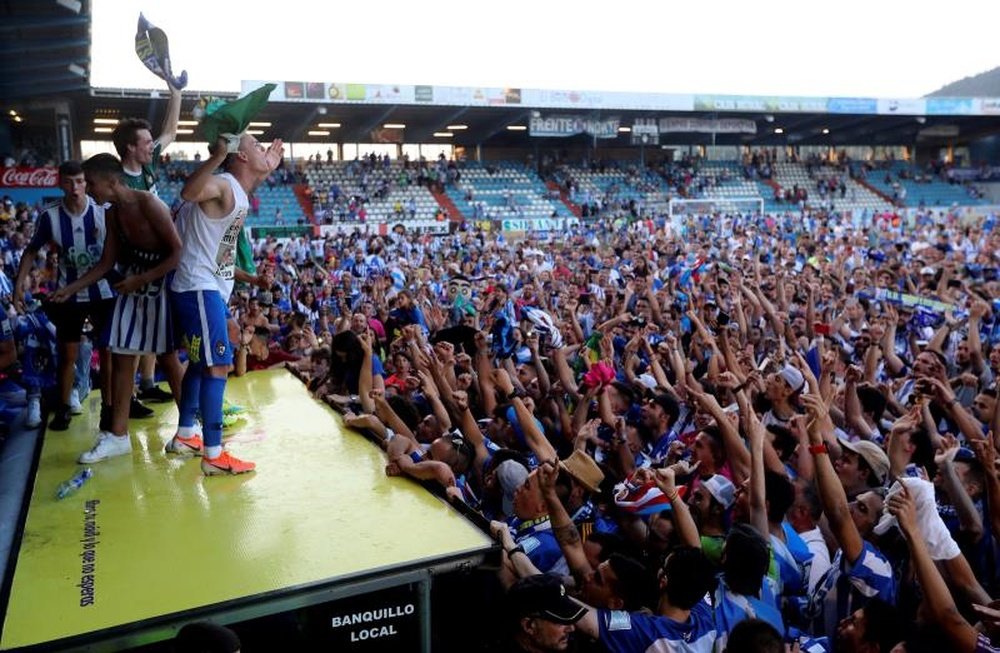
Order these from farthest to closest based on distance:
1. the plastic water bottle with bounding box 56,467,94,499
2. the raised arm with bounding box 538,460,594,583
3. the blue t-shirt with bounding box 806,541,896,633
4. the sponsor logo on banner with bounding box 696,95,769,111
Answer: the sponsor logo on banner with bounding box 696,95,769,111 → the plastic water bottle with bounding box 56,467,94,499 → the raised arm with bounding box 538,460,594,583 → the blue t-shirt with bounding box 806,541,896,633

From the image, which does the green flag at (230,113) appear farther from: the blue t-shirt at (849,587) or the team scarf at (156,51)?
the blue t-shirt at (849,587)

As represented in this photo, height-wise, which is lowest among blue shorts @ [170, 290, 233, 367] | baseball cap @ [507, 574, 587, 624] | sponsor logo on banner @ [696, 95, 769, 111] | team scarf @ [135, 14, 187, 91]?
baseball cap @ [507, 574, 587, 624]

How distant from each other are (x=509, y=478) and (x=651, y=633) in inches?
48.6

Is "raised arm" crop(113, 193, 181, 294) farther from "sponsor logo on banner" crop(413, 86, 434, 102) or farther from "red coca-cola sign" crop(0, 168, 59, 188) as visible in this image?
"sponsor logo on banner" crop(413, 86, 434, 102)

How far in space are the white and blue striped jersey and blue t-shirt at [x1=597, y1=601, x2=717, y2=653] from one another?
3.22 meters

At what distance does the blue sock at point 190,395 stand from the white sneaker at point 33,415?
4.07 feet

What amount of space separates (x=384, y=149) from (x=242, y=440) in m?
31.9

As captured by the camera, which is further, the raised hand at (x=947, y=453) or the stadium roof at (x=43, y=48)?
the stadium roof at (x=43, y=48)

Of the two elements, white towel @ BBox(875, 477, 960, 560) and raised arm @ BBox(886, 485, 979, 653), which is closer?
raised arm @ BBox(886, 485, 979, 653)

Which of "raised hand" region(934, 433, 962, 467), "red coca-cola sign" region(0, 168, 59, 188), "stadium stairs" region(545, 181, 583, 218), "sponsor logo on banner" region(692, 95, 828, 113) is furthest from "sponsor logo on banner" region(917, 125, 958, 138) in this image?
"raised hand" region(934, 433, 962, 467)

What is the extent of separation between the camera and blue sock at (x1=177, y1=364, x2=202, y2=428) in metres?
3.72

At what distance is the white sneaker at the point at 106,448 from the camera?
3.69 meters

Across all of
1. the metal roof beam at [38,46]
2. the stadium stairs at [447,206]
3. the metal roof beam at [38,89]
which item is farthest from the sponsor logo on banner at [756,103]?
the metal roof beam at [38,46]

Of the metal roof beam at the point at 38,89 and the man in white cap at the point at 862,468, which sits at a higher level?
the metal roof beam at the point at 38,89
